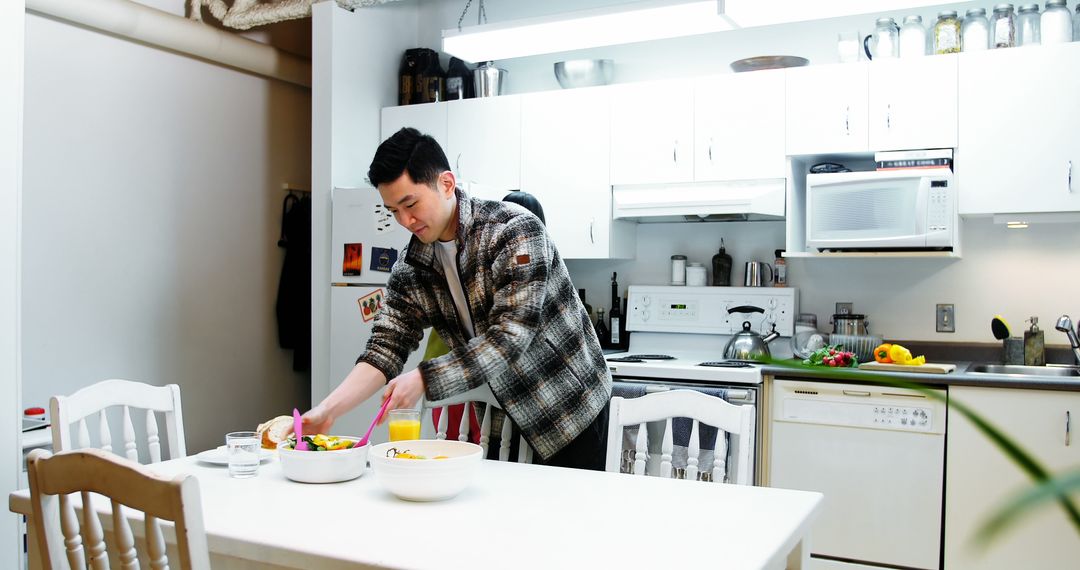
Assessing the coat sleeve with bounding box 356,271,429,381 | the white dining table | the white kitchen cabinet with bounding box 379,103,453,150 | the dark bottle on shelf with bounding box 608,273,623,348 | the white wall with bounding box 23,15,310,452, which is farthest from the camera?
the white kitchen cabinet with bounding box 379,103,453,150

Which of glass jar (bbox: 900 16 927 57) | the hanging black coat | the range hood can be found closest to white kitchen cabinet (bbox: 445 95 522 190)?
the range hood

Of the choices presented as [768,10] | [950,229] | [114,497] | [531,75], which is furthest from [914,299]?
[114,497]

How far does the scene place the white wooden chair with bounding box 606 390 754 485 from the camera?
1.97m

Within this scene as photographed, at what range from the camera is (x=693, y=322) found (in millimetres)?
4148

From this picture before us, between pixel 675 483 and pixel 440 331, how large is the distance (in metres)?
0.79

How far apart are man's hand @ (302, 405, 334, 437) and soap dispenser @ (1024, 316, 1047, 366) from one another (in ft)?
9.05

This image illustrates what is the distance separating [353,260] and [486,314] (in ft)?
6.85

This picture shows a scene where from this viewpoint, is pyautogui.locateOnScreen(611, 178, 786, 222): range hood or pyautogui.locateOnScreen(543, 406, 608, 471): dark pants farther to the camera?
pyautogui.locateOnScreen(611, 178, 786, 222): range hood

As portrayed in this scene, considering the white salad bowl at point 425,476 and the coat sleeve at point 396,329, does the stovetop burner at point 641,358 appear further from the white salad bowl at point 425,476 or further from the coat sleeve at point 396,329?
the white salad bowl at point 425,476

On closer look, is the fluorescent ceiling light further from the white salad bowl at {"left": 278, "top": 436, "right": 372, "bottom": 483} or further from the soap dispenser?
the white salad bowl at {"left": 278, "top": 436, "right": 372, "bottom": 483}

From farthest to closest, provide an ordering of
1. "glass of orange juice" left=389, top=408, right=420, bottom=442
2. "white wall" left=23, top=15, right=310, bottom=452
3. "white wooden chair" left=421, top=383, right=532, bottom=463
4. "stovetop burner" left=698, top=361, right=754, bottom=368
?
"white wall" left=23, top=15, right=310, bottom=452
"stovetop burner" left=698, top=361, right=754, bottom=368
"white wooden chair" left=421, top=383, right=532, bottom=463
"glass of orange juice" left=389, top=408, right=420, bottom=442

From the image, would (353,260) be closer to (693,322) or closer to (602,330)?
(602,330)

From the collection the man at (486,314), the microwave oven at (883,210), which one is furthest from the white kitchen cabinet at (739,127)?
the man at (486,314)

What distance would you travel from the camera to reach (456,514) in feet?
5.15
